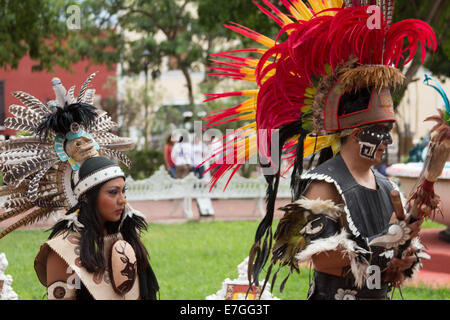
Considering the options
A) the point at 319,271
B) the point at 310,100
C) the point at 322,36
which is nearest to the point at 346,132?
the point at 310,100

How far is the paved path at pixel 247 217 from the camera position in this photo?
6883 mm

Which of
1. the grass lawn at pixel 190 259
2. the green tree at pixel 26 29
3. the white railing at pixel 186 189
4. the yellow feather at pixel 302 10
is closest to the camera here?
the yellow feather at pixel 302 10

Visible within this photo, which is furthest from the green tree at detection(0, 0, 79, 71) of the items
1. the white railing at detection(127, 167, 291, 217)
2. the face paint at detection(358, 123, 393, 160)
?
the face paint at detection(358, 123, 393, 160)

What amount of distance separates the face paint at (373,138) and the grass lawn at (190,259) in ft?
6.78

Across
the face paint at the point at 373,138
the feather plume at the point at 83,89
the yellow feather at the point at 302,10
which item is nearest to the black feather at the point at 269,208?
the face paint at the point at 373,138

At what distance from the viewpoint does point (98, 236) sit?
10.5 ft

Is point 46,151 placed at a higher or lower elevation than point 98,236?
higher

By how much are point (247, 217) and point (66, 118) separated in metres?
8.38

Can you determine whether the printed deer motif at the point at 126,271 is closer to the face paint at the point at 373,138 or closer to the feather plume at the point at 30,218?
the feather plume at the point at 30,218

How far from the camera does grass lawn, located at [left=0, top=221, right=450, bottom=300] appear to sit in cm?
464

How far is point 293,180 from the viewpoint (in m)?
3.30

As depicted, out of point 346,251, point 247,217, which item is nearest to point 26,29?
point 247,217

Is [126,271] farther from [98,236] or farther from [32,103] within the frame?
[32,103]

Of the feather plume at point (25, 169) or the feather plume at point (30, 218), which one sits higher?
the feather plume at point (25, 169)
